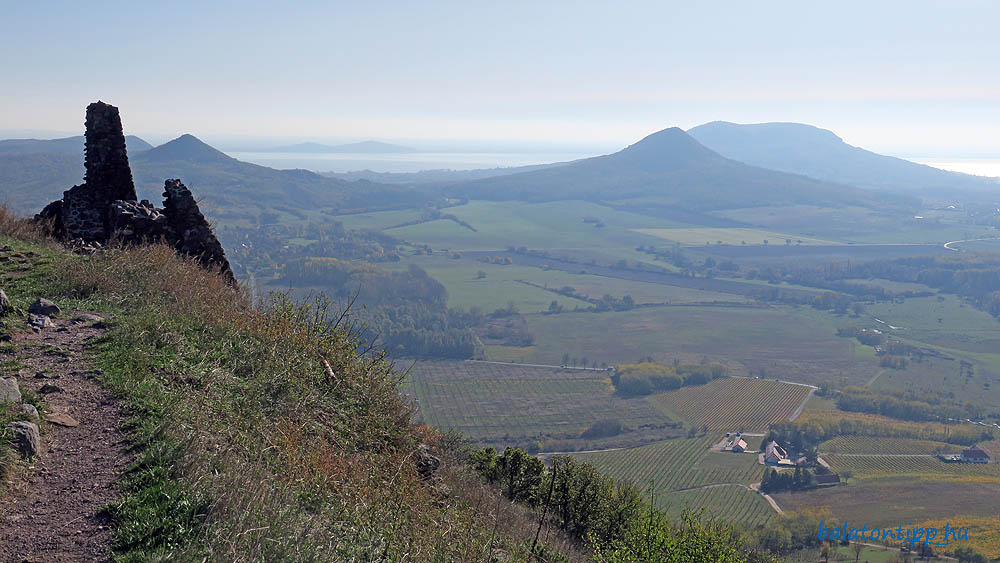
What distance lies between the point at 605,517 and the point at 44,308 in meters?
11.4

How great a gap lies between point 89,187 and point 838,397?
6267 centimetres

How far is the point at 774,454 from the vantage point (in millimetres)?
43594

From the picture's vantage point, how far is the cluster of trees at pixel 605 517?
10.9 metres

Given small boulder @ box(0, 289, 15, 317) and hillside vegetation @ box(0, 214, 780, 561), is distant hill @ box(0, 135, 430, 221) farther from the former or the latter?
small boulder @ box(0, 289, 15, 317)

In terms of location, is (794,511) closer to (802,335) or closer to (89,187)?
(89,187)

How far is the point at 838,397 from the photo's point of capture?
58.9 m

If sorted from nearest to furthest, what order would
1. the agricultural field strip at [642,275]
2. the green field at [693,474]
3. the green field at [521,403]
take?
the green field at [693,474]
the green field at [521,403]
the agricultural field strip at [642,275]

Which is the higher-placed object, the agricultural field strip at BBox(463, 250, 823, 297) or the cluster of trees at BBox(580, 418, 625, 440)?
the agricultural field strip at BBox(463, 250, 823, 297)

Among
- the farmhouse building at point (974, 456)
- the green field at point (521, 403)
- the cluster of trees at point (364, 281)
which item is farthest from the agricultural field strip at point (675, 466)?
the cluster of trees at point (364, 281)

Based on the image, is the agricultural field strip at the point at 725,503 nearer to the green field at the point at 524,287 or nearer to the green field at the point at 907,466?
the green field at the point at 907,466

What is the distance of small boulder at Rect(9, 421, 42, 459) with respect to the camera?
510 cm

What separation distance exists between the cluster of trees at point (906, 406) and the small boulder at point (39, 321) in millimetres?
62342

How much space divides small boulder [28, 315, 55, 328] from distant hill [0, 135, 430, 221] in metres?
94.6

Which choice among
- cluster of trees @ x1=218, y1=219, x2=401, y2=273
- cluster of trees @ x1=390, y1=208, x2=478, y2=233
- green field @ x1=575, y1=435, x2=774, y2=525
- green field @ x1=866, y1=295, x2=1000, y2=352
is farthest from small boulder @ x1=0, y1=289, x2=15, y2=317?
cluster of trees @ x1=390, y1=208, x2=478, y2=233
